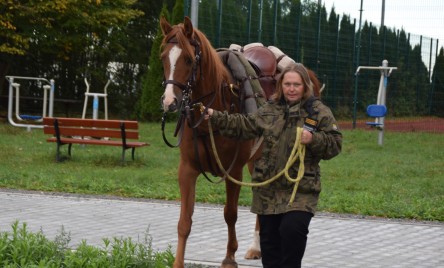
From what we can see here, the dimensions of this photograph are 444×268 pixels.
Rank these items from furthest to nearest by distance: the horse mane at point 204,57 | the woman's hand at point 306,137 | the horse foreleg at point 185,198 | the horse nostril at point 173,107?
the horse foreleg at point 185,198 < the horse mane at point 204,57 < the horse nostril at point 173,107 < the woman's hand at point 306,137

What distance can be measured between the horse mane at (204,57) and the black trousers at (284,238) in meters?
1.46

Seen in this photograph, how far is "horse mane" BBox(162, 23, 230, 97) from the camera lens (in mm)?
6758

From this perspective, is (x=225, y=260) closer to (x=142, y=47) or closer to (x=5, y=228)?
(x=5, y=228)

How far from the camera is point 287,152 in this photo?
594 centimetres

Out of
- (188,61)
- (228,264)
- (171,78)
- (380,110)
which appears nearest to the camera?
(171,78)

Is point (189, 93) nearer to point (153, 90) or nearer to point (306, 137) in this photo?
point (306, 137)

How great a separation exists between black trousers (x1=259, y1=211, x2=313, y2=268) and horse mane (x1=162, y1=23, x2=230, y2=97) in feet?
4.78

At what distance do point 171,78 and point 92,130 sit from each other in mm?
10580

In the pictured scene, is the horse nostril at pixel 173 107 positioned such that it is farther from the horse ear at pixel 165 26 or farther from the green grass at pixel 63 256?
the green grass at pixel 63 256

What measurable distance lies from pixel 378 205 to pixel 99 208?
144 inches

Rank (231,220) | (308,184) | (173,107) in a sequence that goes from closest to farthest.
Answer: (308,184) → (173,107) → (231,220)

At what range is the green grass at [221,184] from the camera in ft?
39.4

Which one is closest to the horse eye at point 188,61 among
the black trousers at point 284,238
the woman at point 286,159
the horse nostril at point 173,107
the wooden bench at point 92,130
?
the horse nostril at point 173,107

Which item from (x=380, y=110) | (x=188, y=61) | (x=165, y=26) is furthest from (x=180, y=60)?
(x=380, y=110)
